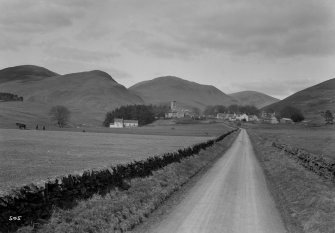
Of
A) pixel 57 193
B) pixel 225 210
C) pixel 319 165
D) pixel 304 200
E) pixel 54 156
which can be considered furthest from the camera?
pixel 54 156

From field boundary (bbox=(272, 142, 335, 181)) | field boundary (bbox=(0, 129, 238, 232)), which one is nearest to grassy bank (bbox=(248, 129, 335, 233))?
field boundary (bbox=(272, 142, 335, 181))

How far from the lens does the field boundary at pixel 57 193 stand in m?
14.7

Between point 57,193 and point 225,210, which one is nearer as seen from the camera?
point 57,193

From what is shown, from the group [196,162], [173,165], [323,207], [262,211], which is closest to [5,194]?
[262,211]

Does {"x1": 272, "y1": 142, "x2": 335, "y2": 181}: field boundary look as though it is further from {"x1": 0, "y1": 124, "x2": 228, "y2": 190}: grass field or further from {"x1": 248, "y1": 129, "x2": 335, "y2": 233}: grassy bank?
{"x1": 0, "y1": 124, "x2": 228, "y2": 190}: grass field

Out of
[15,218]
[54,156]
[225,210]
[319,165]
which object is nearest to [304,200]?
[225,210]

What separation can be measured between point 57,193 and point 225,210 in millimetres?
10124

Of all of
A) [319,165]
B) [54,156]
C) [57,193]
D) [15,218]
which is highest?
[57,193]

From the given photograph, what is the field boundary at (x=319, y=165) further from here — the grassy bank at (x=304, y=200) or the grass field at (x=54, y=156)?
the grass field at (x=54, y=156)

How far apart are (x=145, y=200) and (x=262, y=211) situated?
22.6ft

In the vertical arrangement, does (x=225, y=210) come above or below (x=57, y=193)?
below

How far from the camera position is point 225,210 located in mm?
23766

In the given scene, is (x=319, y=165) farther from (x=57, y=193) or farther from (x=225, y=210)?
(x=57, y=193)

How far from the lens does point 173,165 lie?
39.8 meters
